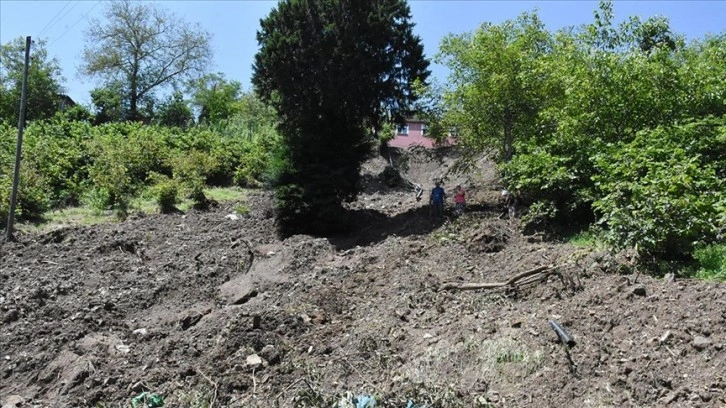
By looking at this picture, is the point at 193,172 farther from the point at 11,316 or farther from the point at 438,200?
the point at 11,316

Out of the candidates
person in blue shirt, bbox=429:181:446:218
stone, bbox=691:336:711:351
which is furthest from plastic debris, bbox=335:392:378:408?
person in blue shirt, bbox=429:181:446:218

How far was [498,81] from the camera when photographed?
12258 mm

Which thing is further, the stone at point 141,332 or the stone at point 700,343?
the stone at point 141,332

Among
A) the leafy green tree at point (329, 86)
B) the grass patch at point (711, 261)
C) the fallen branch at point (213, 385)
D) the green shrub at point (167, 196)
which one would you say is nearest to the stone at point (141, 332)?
the fallen branch at point (213, 385)

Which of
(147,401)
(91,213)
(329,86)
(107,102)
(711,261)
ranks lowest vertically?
(147,401)

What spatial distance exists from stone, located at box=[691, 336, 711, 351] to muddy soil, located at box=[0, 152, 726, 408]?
2 centimetres

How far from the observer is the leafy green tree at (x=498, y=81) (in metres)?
12.3

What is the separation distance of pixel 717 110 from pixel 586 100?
2149 millimetres

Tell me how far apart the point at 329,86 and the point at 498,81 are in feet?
13.1

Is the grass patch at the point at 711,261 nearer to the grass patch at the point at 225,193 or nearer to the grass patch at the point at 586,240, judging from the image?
the grass patch at the point at 586,240

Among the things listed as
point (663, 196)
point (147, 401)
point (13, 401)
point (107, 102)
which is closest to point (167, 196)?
point (13, 401)

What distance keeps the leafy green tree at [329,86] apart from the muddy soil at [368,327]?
4.79 feet

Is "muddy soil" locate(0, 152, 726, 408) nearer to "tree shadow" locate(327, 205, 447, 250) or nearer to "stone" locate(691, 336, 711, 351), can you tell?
"stone" locate(691, 336, 711, 351)

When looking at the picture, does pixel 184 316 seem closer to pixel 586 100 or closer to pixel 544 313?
pixel 544 313
